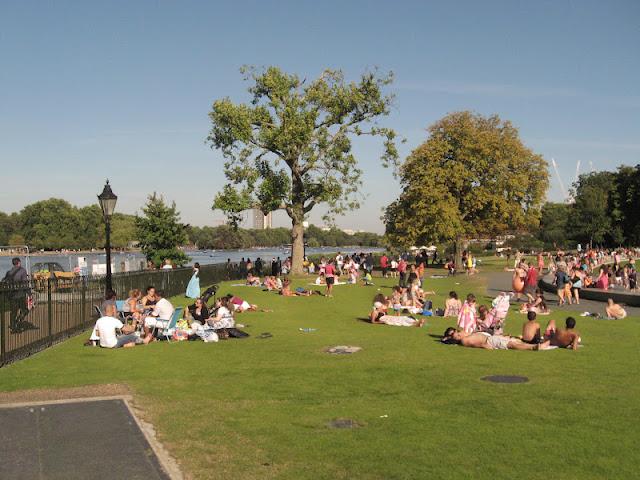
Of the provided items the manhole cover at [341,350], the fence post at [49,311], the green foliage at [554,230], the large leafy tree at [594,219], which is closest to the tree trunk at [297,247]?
the fence post at [49,311]

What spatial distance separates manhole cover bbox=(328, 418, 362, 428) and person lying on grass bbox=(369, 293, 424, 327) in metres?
11.9

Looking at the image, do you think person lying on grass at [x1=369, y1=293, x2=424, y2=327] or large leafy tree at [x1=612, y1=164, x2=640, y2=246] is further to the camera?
large leafy tree at [x1=612, y1=164, x2=640, y2=246]

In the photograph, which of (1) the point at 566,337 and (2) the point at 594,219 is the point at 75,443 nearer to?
(1) the point at 566,337

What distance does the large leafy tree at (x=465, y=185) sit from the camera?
192 feet

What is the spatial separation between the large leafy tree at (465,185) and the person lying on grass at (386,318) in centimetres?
3575

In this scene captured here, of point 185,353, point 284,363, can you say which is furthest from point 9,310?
point 284,363

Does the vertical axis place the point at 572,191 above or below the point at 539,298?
above

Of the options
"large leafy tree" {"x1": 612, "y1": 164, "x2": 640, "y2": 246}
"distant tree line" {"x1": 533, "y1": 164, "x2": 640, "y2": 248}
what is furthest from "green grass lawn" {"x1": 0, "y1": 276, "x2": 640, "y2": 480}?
"distant tree line" {"x1": 533, "y1": 164, "x2": 640, "y2": 248}

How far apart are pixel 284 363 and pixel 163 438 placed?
5.67 m

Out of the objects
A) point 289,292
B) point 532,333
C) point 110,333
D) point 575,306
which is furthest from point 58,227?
Answer: point 532,333

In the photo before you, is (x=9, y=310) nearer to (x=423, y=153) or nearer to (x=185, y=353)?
(x=185, y=353)

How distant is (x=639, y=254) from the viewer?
77.9 metres

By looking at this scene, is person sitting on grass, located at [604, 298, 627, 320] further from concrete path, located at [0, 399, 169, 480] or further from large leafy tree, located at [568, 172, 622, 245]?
large leafy tree, located at [568, 172, 622, 245]

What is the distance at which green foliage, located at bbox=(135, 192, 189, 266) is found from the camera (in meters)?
55.2
